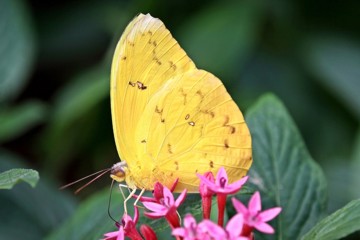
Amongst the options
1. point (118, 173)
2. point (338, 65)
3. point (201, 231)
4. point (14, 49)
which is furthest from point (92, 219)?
point (338, 65)

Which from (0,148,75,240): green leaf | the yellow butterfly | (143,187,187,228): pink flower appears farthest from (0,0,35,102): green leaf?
(143,187,187,228): pink flower

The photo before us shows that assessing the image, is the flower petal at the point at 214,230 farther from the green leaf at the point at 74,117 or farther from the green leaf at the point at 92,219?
the green leaf at the point at 74,117

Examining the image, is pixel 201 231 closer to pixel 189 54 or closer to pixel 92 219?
pixel 92 219

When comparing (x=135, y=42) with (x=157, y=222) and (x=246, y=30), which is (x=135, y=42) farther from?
(x=246, y=30)

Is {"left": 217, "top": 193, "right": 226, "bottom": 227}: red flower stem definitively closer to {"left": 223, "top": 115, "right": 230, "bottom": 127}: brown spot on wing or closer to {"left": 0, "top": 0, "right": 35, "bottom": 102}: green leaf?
{"left": 223, "top": 115, "right": 230, "bottom": 127}: brown spot on wing

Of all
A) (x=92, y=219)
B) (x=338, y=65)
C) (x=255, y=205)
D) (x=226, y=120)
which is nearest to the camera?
(x=255, y=205)
